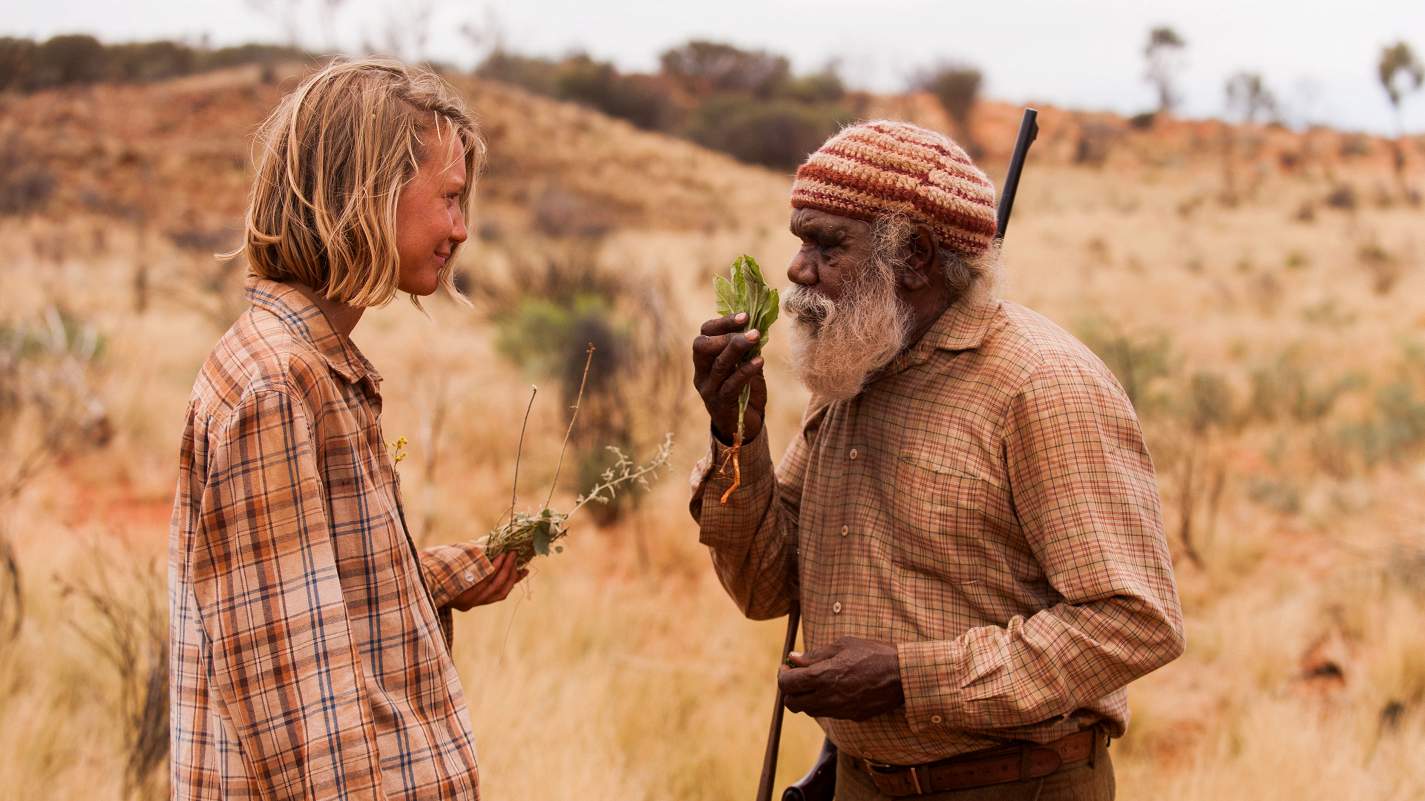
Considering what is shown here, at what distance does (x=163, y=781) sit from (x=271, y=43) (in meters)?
49.6

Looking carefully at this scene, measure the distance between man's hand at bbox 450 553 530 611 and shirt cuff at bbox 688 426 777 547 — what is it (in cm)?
43

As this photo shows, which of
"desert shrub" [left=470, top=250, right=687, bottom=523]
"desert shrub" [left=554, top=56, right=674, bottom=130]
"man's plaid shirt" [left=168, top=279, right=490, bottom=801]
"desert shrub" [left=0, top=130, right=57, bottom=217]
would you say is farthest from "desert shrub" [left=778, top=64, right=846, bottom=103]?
"man's plaid shirt" [left=168, top=279, right=490, bottom=801]

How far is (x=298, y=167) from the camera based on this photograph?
185cm

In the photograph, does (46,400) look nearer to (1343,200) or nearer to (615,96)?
(1343,200)

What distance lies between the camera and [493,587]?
247 centimetres

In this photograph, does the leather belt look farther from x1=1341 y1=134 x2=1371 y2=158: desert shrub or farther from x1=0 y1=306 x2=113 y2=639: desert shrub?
x1=1341 y1=134 x2=1371 y2=158: desert shrub

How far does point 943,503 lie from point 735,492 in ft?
1.54

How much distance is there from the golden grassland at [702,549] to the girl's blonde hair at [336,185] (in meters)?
1.31

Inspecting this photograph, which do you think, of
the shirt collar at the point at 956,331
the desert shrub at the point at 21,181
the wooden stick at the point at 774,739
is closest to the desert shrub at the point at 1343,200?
the desert shrub at the point at 21,181

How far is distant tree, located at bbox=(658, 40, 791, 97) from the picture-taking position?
171 feet

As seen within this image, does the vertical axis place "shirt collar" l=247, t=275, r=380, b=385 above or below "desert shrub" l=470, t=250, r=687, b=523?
above

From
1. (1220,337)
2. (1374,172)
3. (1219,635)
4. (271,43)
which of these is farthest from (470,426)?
(271,43)

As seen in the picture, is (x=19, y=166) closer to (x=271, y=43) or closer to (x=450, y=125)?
(x=271, y=43)

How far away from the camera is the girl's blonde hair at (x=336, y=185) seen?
1851 mm
